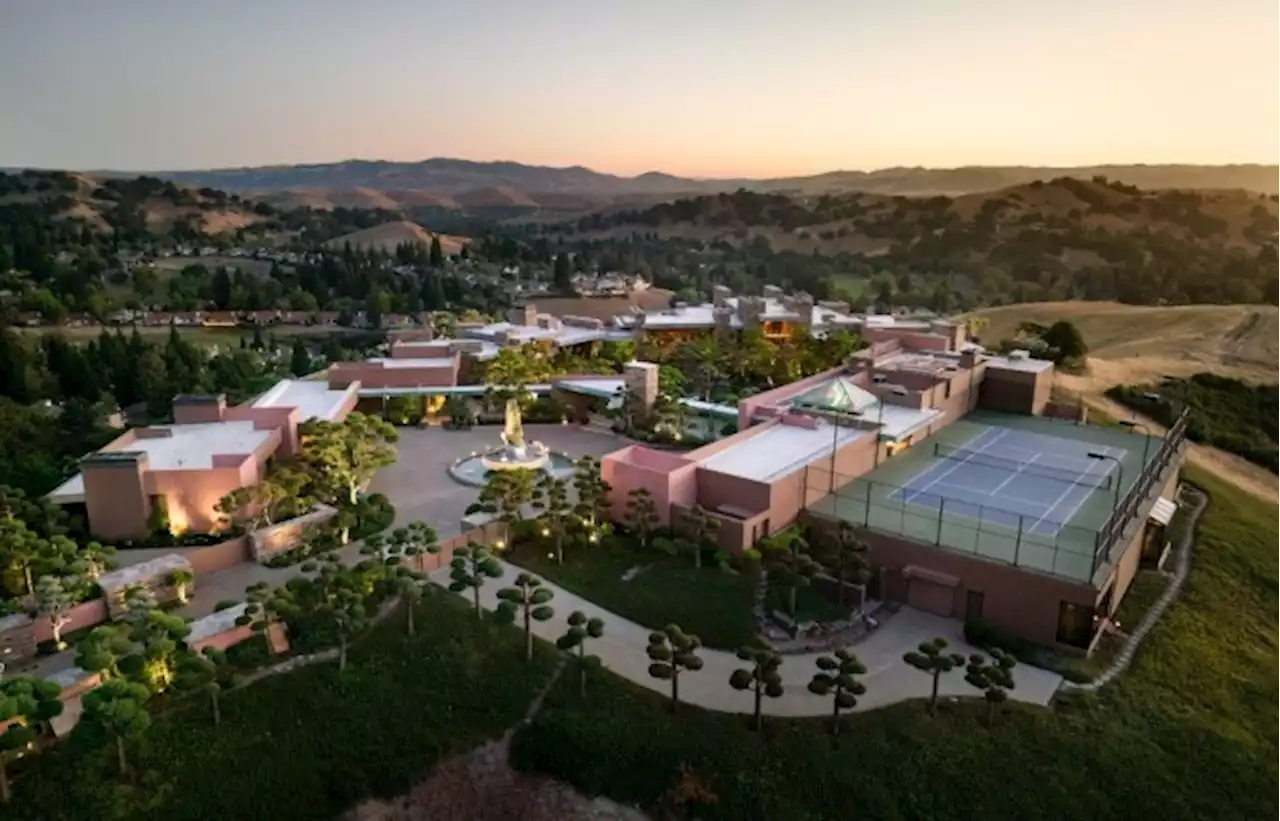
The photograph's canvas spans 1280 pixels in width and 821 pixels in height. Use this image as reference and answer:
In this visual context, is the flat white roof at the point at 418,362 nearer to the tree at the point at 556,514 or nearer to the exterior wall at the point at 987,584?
the tree at the point at 556,514

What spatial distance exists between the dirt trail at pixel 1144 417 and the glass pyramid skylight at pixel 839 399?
53.4ft

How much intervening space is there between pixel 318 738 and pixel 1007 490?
21.4 m

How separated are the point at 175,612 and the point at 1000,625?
20.5m

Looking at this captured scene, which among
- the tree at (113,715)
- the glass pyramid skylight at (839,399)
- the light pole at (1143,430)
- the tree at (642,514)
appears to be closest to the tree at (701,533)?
the tree at (642,514)

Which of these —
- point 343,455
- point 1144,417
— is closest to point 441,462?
point 343,455

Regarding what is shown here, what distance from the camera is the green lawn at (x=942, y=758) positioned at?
51.1ft

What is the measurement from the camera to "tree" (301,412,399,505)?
25.9 metres

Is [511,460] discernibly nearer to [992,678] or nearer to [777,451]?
[777,451]

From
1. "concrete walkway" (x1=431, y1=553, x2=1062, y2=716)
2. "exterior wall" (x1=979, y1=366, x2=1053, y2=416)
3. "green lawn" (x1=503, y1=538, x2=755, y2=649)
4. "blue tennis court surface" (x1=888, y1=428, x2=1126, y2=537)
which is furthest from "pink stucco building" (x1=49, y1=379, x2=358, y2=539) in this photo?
"exterior wall" (x1=979, y1=366, x2=1053, y2=416)

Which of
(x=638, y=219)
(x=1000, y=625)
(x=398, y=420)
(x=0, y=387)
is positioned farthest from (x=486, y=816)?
(x=638, y=219)

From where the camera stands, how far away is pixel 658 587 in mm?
21906

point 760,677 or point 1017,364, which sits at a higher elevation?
point 1017,364

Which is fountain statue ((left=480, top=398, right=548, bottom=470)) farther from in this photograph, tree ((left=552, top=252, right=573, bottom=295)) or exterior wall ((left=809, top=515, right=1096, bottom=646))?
tree ((left=552, top=252, right=573, bottom=295))

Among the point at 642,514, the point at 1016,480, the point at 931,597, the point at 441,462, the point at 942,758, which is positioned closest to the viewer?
the point at 942,758
